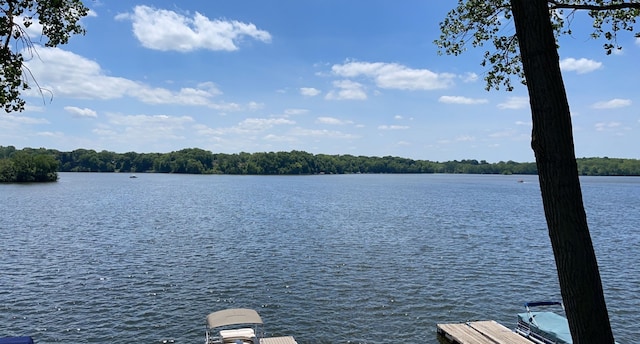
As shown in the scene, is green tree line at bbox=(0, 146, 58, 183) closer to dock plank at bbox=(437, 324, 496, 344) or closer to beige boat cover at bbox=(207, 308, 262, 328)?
beige boat cover at bbox=(207, 308, 262, 328)

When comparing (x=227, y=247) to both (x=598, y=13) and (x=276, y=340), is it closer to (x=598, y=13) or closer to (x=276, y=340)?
(x=276, y=340)

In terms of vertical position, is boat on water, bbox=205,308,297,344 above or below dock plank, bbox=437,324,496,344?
above

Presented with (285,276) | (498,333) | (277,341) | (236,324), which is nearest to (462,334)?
(498,333)

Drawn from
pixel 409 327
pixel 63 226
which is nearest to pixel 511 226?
pixel 409 327

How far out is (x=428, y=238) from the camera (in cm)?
4788

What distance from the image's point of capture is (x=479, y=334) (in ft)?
64.1

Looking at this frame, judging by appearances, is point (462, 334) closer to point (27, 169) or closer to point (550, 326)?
point (550, 326)

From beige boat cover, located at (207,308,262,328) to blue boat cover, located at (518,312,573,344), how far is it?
12.1 m

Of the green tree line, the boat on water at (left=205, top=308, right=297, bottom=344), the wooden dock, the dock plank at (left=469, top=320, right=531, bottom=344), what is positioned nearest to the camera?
the boat on water at (left=205, top=308, right=297, bottom=344)

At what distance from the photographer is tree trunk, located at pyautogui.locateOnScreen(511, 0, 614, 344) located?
16.0 feet

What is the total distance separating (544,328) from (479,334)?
2.72m

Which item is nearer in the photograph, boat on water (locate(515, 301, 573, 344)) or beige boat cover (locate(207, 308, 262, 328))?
beige boat cover (locate(207, 308, 262, 328))

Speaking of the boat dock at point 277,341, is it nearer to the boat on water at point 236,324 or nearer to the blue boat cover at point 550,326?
the boat on water at point 236,324

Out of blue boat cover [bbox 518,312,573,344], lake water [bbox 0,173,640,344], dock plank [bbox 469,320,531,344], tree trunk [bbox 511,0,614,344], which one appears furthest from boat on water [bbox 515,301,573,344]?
tree trunk [bbox 511,0,614,344]
